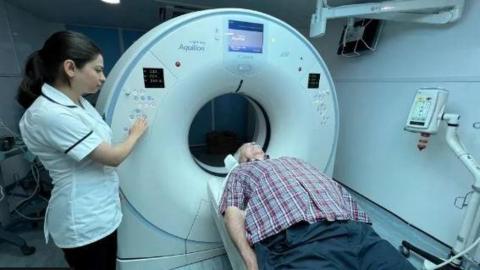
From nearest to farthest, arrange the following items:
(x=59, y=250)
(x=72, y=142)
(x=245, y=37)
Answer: (x=72, y=142), (x=245, y=37), (x=59, y=250)

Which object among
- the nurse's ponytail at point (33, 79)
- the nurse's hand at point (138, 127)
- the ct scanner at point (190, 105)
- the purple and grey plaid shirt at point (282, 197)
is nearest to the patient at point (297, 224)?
the purple and grey plaid shirt at point (282, 197)

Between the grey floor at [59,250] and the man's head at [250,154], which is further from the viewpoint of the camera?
the grey floor at [59,250]

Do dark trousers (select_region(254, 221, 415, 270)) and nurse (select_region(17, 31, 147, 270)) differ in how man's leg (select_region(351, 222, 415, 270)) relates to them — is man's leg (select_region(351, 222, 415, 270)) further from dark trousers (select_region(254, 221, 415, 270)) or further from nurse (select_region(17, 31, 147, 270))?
nurse (select_region(17, 31, 147, 270))

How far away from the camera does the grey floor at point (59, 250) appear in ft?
4.76

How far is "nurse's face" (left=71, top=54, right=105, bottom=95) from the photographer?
824 mm

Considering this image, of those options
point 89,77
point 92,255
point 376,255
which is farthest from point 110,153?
point 376,255

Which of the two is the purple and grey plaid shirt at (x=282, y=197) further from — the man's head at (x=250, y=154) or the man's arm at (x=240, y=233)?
the man's head at (x=250, y=154)

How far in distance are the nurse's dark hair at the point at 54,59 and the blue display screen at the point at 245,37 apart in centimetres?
58

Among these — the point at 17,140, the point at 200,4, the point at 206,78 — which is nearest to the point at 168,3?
the point at 200,4

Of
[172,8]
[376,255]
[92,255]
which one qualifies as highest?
[172,8]

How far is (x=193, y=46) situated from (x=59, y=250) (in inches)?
61.2

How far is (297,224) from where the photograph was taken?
905 millimetres

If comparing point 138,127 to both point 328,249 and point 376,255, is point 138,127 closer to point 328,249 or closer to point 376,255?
point 328,249

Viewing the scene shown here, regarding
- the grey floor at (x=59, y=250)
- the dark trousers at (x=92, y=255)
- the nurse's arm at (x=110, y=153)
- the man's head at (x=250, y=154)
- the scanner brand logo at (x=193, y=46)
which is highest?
the scanner brand logo at (x=193, y=46)
